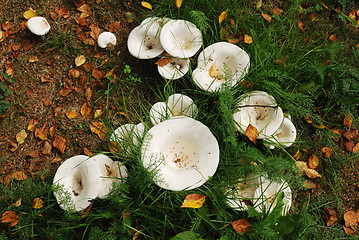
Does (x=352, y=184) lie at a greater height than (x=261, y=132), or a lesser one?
lesser

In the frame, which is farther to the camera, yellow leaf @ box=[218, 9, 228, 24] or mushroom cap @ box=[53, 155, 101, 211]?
yellow leaf @ box=[218, 9, 228, 24]

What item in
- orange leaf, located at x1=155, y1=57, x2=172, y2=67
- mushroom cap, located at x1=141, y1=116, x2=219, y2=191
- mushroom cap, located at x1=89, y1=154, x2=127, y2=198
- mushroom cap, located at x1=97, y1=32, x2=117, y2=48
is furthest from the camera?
mushroom cap, located at x1=97, y1=32, x2=117, y2=48

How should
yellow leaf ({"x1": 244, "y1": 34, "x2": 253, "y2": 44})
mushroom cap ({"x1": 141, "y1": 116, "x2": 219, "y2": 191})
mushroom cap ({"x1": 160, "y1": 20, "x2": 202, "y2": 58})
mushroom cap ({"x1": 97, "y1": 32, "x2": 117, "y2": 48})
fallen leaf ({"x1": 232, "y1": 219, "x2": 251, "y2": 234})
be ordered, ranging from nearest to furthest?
1. mushroom cap ({"x1": 141, "y1": 116, "x2": 219, "y2": 191})
2. fallen leaf ({"x1": 232, "y1": 219, "x2": 251, "y2": 234})
3. mushroom cap ({"x1": 160, "y1": 20, "x2": 202, "y2": 58})
4. yellow leaf ({"x1": 244, "y1": 34, "x2": 253, "y2": 44})
5. mushroom cap ({"x1": 97, "y1": 32, "x2": 117, "y2": 48})

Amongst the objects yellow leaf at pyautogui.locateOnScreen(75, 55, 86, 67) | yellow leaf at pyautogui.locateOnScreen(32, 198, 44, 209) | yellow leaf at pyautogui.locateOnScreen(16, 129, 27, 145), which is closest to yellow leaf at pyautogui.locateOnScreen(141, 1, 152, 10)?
yellow leaf at pyautogui.locateOnScreen(75, 55, 86, 67)

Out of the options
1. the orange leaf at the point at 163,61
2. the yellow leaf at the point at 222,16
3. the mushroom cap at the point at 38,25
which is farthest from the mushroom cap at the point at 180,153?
the mushroom cap at the point at 38,25

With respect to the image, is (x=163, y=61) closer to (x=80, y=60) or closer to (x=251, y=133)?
(x=80, y=60)

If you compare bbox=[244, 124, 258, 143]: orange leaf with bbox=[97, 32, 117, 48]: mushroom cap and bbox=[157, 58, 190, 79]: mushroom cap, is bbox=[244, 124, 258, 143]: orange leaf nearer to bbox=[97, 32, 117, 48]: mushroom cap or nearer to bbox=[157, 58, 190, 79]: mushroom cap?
bbox=[157, 58, 190, 79]: mushroom cap

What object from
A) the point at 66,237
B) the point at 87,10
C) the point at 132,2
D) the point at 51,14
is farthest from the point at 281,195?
the point at 51,14

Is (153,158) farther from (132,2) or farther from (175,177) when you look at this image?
(132,2)

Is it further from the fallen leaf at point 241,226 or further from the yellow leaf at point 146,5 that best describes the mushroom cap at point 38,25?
the fallen leaf at point 241,226
